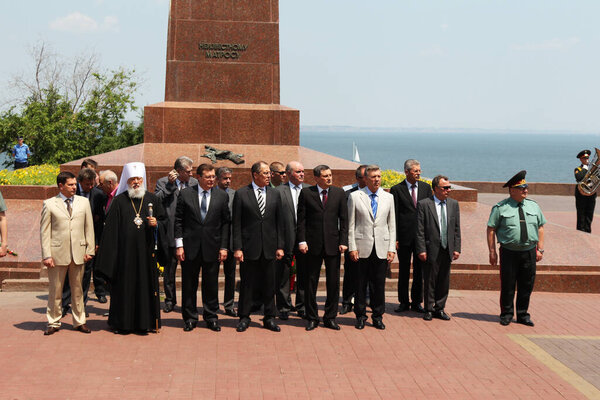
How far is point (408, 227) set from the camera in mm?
10258

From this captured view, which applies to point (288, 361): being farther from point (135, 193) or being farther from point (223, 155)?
point (223, 155)

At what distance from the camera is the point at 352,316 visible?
1007cm

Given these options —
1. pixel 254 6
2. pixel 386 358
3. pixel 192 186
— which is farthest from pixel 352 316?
pixel 254 6

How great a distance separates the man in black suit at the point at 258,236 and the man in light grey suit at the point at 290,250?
24 centimetres

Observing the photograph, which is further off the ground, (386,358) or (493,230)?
(493,230)

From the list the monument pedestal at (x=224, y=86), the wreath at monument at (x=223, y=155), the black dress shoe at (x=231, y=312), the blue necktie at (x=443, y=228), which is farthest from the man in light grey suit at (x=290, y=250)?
the monument pedestal at (x=224, y=86)

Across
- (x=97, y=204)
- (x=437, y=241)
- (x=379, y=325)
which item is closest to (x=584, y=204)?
(x=437, y=241)

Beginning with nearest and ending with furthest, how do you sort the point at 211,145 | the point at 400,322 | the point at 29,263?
1. the point at 400,322
2. the point at 29,263
3. the point at 211,145

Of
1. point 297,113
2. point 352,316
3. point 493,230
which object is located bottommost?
point 352,316

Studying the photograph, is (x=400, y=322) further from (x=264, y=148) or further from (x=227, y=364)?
(x=264, y=148)

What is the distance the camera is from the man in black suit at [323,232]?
30.5ft

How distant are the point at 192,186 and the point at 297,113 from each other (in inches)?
262

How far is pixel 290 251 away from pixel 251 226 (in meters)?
0.67

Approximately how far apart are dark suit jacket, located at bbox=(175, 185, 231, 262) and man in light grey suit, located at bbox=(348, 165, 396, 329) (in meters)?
1.56
